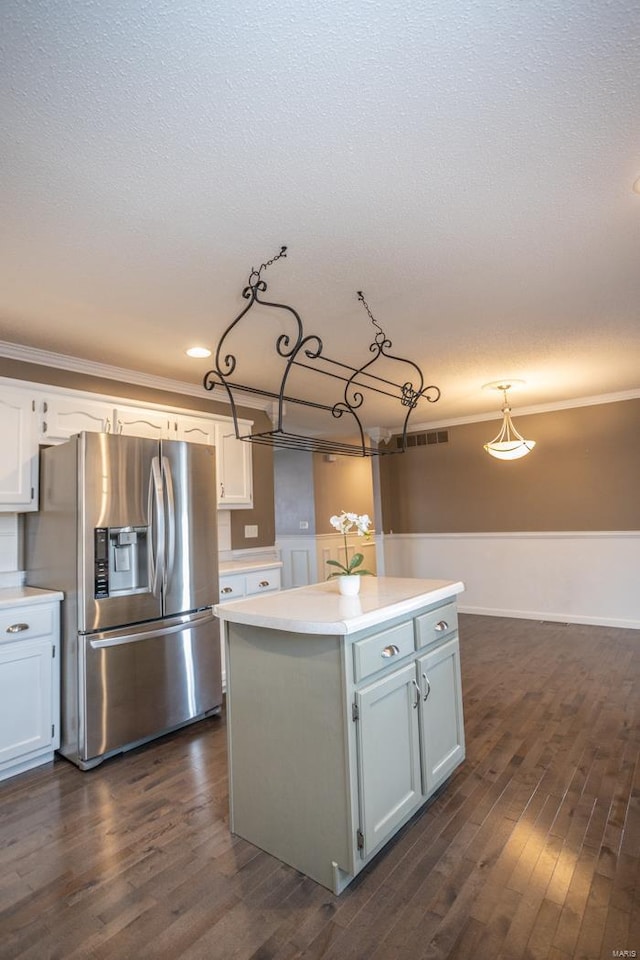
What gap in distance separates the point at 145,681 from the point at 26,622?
0.73 m

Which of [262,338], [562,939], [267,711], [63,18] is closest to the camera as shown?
[63,18]

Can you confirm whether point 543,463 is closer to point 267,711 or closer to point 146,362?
point 146,362

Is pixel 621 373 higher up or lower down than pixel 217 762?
higher up

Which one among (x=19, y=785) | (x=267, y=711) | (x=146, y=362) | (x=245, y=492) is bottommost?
(x=19, y=785)

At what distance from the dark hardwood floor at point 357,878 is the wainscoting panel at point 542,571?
8.77 feet

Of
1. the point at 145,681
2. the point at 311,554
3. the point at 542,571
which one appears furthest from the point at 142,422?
the point at 542,571

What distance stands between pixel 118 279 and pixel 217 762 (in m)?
2.55

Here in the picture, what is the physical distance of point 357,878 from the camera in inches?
69.2

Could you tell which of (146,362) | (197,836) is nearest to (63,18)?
(146,362)

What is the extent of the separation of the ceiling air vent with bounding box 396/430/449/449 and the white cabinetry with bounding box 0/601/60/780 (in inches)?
189

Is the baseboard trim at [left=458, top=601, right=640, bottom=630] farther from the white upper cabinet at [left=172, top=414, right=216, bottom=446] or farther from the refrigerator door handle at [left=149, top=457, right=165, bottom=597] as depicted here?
the refrigerator door handle at [left=149, top=457, right=165, bottom=597]

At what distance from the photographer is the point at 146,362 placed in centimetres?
352

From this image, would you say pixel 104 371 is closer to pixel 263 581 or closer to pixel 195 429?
pixel 195 429

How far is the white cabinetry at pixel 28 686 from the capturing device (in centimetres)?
253
